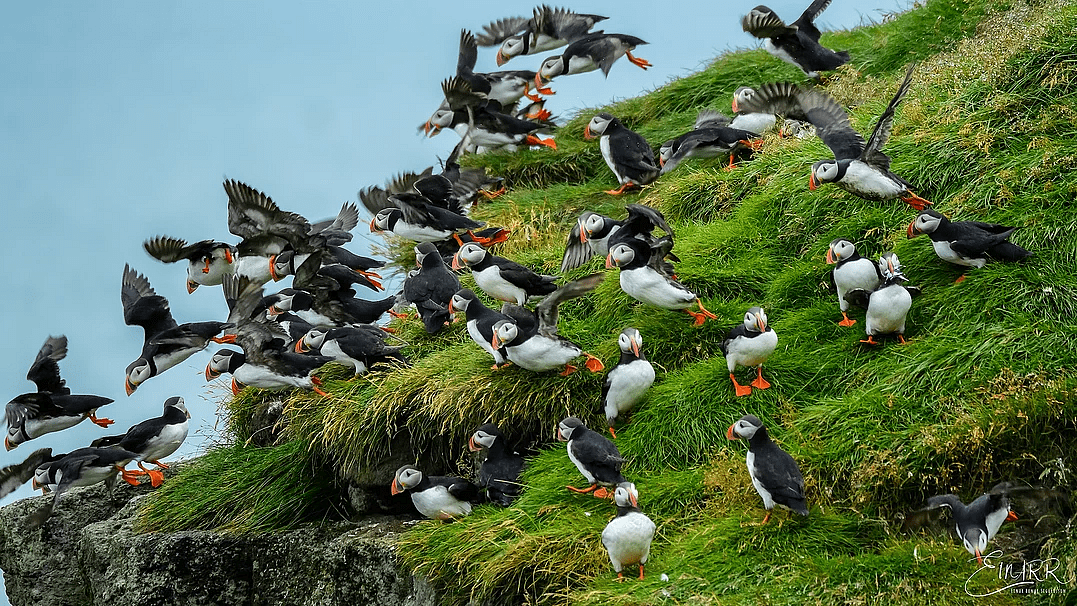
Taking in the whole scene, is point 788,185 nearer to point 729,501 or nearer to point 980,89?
point 980,89

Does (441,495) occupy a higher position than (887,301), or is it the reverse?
(441,495)

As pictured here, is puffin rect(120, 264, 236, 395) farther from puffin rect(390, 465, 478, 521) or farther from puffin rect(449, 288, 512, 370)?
puffin rect(390, 465, 478, 521)

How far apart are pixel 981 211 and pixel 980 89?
1.42 meters

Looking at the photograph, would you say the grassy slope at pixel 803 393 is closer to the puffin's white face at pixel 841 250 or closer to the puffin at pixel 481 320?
the puffin at pixel 481 320

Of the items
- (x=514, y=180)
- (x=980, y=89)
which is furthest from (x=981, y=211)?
(x=514, y=180)

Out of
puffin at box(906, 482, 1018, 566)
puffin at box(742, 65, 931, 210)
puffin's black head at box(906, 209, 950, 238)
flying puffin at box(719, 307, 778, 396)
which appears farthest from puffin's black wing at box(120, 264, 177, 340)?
puffin at box(906, 482, 1018, 566)

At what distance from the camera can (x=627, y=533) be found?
4883 millimetres

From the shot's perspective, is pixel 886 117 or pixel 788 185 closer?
pixel 886 117

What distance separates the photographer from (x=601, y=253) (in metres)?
7.41

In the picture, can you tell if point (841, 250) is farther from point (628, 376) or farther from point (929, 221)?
point (628, 376)

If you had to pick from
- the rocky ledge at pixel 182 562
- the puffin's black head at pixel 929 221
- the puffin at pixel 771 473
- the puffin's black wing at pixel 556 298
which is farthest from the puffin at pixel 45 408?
the puffin's black head at pixel 929 221

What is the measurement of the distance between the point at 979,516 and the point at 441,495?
2916mm

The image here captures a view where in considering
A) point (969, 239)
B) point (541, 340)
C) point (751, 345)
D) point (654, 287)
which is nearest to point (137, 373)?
point (541, 340)

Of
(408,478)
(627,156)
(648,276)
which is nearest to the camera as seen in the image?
(408,478)
